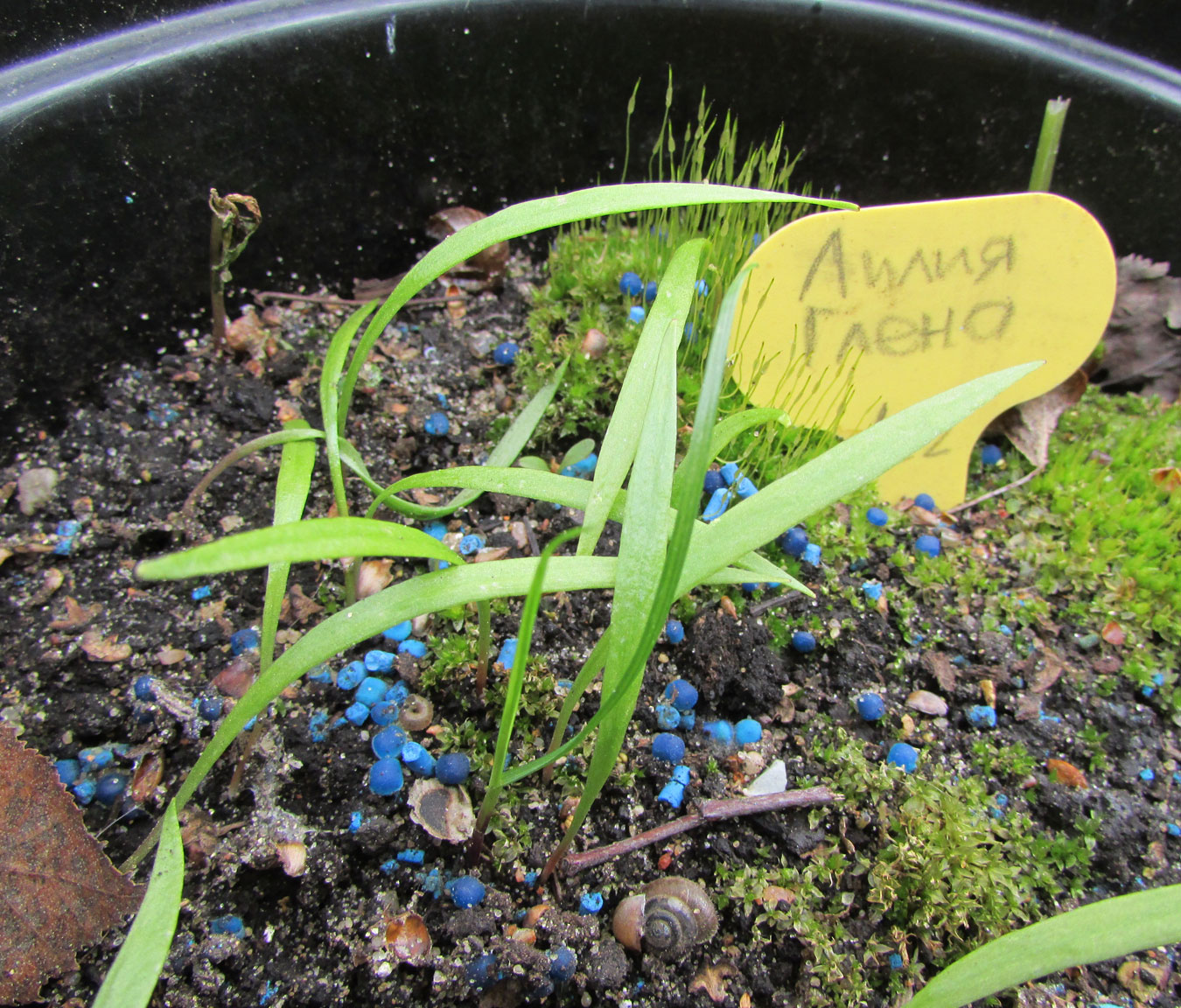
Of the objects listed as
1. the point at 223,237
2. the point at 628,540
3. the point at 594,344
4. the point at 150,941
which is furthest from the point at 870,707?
the point at 223,237

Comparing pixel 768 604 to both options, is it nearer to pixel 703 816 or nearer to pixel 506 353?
pixel 703 816

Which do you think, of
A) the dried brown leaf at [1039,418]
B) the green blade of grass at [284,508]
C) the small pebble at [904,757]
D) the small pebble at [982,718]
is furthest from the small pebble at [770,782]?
the dried brown leaf at [1039,418]

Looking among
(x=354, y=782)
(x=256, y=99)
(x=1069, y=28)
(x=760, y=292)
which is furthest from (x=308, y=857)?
(x=1069, y=28)

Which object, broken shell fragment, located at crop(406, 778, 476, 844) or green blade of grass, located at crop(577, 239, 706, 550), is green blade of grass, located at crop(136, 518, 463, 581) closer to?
green blade of grass, located at crop(577, 239, 706, 550)

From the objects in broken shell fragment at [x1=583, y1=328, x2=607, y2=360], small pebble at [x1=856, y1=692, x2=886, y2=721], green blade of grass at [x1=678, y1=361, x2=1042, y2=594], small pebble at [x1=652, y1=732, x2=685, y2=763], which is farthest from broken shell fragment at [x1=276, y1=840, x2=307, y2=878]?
broken shell fragment at [x1=583, y1=328, x2=607, y2=360]

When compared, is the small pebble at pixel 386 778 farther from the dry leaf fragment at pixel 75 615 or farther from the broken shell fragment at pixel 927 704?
the broken shell fragment at pixel 927 704
